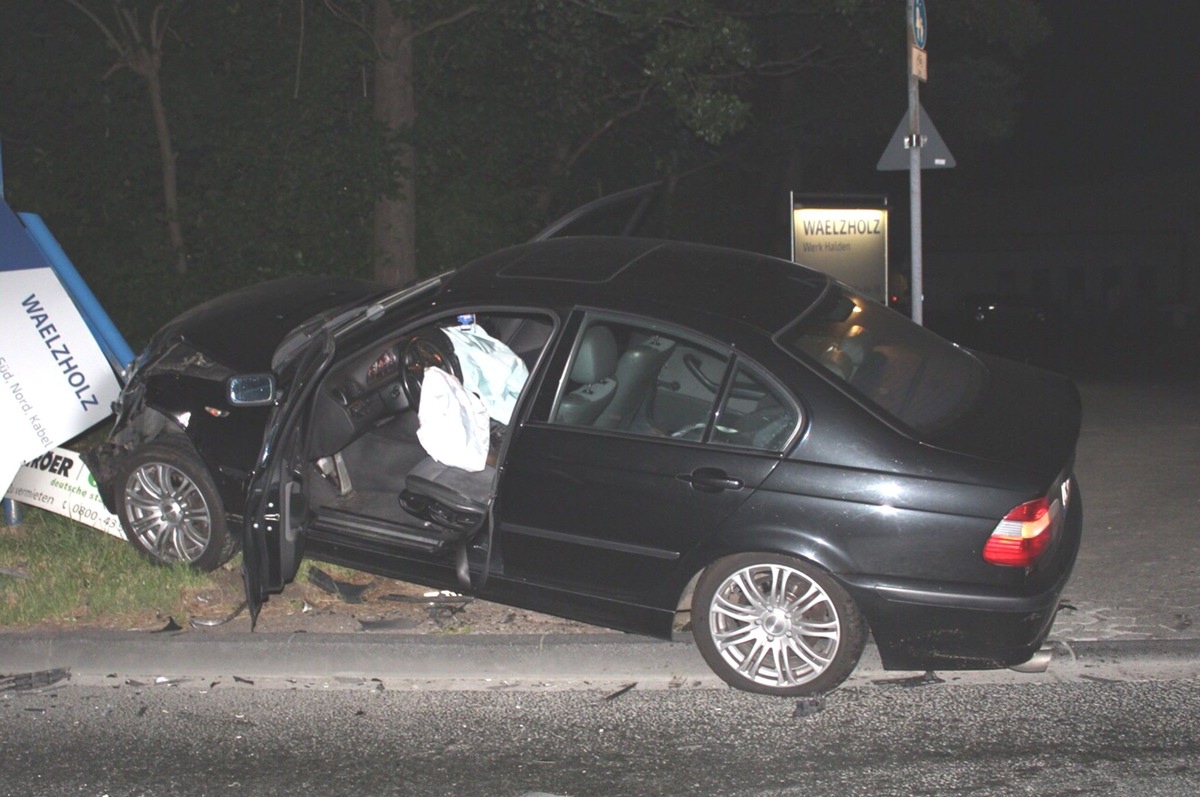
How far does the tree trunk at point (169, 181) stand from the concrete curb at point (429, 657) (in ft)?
28.2

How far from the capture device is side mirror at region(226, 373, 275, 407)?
5977 millimetres

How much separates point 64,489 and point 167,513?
1.01 meters

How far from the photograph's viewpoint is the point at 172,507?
21.1ft

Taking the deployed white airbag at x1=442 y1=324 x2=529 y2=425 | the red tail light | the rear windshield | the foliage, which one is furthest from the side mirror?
the foliage

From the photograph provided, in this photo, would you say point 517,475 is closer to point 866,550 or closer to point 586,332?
point 586,332

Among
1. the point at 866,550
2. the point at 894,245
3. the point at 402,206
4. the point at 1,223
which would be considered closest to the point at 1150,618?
the point at 866,550

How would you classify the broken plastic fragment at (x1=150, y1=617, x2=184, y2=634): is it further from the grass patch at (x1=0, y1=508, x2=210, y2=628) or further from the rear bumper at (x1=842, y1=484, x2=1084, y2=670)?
the rear bumper at (x1=842, y1=484, x2=1084, y2=670)

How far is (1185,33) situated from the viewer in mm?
49062

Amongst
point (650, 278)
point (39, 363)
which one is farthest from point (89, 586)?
point (650, 278)

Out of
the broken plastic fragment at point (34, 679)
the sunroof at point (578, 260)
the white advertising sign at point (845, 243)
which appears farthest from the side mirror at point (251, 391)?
the white advertising sign at point (845, 243)

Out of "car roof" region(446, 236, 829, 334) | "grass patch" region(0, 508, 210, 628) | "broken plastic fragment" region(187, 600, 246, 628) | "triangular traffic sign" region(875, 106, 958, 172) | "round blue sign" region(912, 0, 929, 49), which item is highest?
"round blue sign" region(912, 0, 929, 49)

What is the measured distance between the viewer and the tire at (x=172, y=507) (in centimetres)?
629

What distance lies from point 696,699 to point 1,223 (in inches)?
188

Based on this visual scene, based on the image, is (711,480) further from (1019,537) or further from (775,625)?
(1019,537)
